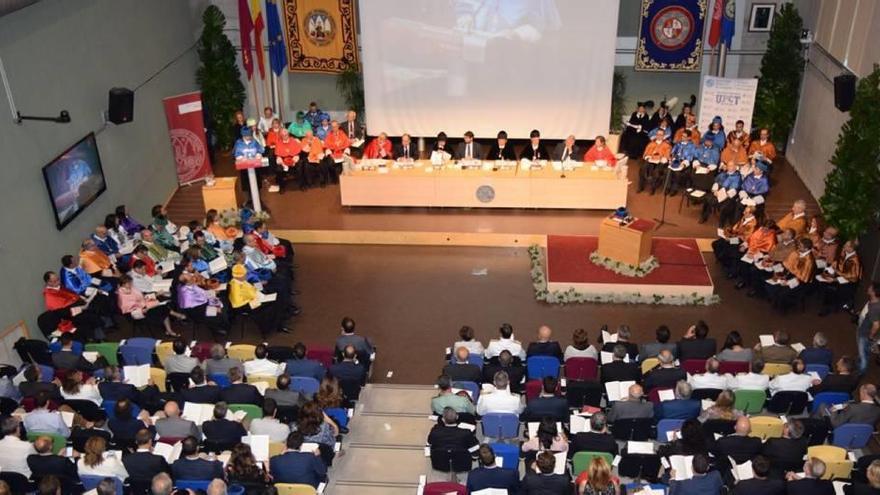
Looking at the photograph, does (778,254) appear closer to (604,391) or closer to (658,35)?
(604,391)

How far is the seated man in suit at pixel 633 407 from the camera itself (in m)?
8.66

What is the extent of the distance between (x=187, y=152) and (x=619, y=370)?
33.9 ft

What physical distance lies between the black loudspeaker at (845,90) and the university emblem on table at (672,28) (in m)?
5.10

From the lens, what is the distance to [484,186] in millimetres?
14922

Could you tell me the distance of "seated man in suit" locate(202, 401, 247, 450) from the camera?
8.36 m

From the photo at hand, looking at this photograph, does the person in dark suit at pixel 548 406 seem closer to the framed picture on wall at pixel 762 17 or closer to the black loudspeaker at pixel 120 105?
the black loudspeaker at pixel 120 105

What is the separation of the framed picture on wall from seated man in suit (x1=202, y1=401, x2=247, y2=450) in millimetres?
13613

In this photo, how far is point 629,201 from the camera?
15.4m

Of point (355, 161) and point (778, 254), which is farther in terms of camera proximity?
point (355, 161)

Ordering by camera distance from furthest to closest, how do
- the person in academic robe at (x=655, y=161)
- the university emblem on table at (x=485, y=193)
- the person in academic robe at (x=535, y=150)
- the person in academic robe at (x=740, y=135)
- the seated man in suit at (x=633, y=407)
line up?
the person in academic robe at (x=535, y=150), the person in academic robe at (x=655, y=161), the university emblem on table at (x=485, y=193), the person in academic robe at (x=740, y=135), the seated man in suit at (x=633, y=407)

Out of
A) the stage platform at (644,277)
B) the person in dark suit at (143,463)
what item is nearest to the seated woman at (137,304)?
the person in dark suit at (143,463)

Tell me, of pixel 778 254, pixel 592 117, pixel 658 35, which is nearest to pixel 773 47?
pixel 658 35

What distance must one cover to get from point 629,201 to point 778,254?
372cm

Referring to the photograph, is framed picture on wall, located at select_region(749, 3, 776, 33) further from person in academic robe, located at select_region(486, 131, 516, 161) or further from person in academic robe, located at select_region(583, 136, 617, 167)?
person in academic robe, located at select_region(486, 131, 516, 161)
